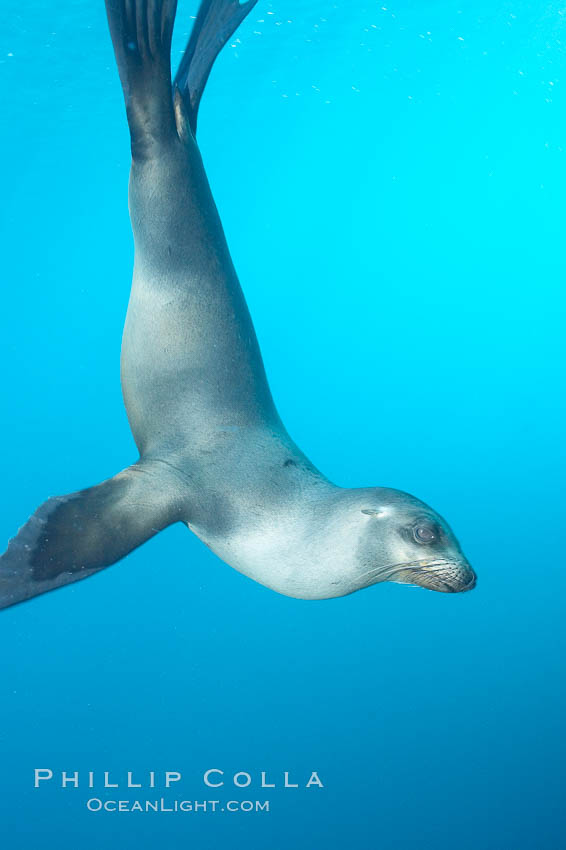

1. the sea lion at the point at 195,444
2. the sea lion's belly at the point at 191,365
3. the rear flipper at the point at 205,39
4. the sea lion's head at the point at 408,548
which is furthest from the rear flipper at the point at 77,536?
the rear flipper at the point at 205,39

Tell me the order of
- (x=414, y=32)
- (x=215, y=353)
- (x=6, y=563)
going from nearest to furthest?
(x=6, y=563), (x=215, y=353), (x=414, y=32)

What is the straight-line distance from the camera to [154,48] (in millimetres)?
2658

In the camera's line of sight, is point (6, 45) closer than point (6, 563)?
No

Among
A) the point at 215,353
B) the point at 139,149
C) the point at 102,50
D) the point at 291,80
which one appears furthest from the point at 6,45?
the point at 215,353

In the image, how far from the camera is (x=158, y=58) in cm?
269

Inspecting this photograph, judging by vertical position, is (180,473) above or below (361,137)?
below

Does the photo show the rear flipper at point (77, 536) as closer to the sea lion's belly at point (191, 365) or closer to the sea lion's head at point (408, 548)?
the sea lion's belly at point (191, 365)

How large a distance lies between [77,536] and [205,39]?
2.26 m

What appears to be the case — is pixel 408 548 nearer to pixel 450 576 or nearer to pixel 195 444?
pixel 450 576

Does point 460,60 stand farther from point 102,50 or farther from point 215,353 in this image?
point 215,353

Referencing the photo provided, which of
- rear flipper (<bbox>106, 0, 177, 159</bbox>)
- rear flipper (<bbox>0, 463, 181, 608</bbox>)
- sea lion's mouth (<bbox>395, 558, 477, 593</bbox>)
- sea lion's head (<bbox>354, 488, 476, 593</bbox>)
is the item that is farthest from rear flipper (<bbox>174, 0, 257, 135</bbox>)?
sea lion's mouth (<bbox>395, 558, 477, 593</bbox>)

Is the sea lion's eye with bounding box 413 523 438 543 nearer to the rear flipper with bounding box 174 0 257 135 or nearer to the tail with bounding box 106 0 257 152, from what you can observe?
the tail with bounding box 106 0 257 152

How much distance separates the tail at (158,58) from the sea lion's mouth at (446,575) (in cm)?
212

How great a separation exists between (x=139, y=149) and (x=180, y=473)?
146cm
